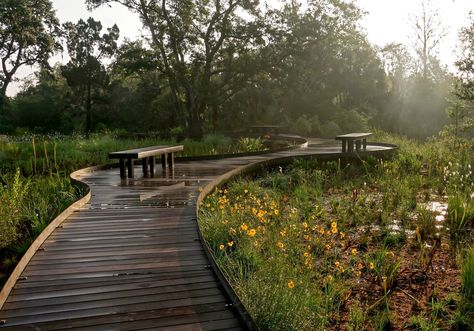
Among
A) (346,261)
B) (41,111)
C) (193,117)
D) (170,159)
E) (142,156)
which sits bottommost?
(346,261)

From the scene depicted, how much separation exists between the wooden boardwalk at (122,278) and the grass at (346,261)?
334 millimetres

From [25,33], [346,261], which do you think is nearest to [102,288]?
[346,261]

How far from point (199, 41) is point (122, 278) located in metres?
20.2

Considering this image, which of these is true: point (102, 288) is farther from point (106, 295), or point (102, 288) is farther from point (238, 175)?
point (238, 175)

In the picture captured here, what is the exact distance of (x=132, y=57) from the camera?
21.8 m

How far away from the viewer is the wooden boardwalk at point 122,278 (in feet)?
10.7

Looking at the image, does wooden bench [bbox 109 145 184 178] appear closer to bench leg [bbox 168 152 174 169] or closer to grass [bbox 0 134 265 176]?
bench leg [bbox 168 152 174 169]

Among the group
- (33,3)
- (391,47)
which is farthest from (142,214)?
(391,47)

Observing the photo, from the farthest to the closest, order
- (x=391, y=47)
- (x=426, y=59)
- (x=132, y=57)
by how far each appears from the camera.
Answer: (x=391, y=47), (x=426, y=59), (x=132, y=57)

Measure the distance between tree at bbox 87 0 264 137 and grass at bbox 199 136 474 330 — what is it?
48.0 feet

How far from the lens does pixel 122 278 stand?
4.01 m

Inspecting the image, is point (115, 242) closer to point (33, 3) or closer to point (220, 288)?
point (220, 288)

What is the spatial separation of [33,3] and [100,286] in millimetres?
32485

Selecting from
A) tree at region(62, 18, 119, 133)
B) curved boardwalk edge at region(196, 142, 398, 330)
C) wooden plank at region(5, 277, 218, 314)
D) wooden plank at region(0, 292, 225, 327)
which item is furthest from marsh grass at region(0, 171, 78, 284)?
tree at region(62, 18, 119, 133)
